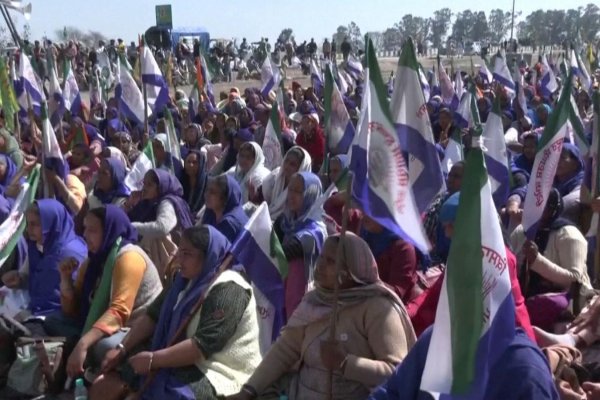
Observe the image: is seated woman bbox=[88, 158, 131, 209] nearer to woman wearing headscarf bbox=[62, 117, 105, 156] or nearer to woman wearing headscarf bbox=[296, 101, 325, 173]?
woman wearing headscarf bbox=[62, 117, 105, 156]

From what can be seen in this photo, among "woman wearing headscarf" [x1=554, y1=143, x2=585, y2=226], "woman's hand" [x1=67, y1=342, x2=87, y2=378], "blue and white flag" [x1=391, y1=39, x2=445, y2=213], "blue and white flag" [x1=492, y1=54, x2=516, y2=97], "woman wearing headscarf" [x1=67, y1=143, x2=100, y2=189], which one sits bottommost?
"woman's hand" [x1=67, y1=342, x2=87, y2=378]

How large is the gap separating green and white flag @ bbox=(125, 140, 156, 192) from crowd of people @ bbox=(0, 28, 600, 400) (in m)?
0.06

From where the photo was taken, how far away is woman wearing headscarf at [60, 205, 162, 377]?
14.1ft

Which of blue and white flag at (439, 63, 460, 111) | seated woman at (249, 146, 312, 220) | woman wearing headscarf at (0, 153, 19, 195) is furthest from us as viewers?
blue and white flag at (439, 63, 460, 111)

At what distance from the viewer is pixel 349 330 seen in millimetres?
3314

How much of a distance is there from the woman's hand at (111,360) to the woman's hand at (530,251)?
2.19 meters

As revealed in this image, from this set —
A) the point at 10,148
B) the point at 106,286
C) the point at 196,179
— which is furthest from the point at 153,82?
the point at 106,286

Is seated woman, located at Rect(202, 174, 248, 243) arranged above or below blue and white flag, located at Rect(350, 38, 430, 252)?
below

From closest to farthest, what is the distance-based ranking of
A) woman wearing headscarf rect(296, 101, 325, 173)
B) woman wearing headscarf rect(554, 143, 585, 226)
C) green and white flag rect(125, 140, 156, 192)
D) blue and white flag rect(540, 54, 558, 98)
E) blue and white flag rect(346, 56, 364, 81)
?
woman wearing headscarf rect(554, 143, 585, 226)
green and white flag rect(125, 140, 156, 192)
woman wearing headscarf rect(296, 101, 325, 173)
blue and white flag rect(540, 54, 558, 98)
blue and white flag rect(346, 56, 364, 81)

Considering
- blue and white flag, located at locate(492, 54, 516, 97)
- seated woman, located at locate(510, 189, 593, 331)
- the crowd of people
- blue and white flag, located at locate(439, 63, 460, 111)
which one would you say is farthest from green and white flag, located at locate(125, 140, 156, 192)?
blue and white flag, located at locate(492, 54, 516, 97)

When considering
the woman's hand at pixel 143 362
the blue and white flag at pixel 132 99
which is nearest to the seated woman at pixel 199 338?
the woman's hand at pixel 143 362

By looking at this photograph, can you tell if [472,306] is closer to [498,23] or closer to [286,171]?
[286,171]

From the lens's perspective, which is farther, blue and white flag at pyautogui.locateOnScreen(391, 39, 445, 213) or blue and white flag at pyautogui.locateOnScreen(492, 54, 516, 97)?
blue and white flag at pyautogui.locateOnScreen(492, 54, 516, 97)

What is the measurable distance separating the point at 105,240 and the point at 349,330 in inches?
72.6
